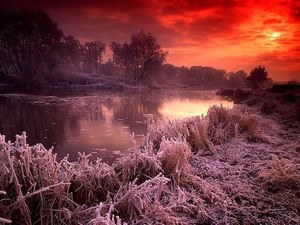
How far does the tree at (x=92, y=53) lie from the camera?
→ 204 feet

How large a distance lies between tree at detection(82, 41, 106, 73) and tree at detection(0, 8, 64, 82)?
29049mm

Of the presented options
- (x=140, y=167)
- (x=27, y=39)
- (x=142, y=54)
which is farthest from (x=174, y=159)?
(x=142, y=54)

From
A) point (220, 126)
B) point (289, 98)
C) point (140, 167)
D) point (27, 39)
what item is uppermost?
point (27, 39)

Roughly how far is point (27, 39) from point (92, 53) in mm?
33291

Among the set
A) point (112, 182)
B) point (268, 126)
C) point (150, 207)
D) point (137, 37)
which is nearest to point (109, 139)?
point (112, 182)

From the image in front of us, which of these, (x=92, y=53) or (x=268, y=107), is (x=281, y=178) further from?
(x=92, y=53)

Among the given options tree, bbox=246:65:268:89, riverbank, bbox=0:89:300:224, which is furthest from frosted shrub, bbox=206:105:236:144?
tree, bbox=246:65:268:89

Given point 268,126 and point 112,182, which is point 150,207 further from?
point 268,126

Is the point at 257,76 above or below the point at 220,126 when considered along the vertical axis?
above

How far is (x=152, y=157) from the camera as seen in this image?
93.5 inches

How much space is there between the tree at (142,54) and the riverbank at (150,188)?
46847 millimetres

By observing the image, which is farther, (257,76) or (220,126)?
(257,76)

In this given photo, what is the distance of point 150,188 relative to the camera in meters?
1.84

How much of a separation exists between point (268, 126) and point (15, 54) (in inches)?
1493
